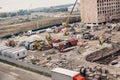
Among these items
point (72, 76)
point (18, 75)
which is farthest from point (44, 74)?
point (72, 76)

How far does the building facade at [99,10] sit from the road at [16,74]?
209 feet

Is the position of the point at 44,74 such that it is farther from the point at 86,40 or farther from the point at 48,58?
the point at 86,40

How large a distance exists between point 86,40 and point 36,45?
1663 centimetres

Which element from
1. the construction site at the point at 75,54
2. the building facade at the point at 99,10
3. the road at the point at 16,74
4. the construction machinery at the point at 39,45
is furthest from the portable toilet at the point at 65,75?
the building facade at the point at 99,10

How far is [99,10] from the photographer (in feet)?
345

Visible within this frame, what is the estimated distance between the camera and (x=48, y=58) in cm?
5441

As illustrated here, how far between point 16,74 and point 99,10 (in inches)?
2708

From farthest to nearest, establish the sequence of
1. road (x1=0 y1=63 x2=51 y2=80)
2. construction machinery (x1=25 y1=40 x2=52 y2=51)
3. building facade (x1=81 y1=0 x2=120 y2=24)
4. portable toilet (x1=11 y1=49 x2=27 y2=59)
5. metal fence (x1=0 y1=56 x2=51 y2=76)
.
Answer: building facade (x1=81 y1=0 x2=120 y2=24) → construction machinery (x1=25 y1=40 x2=52 y2=51) → portable toilet (x1=11 y1=49 x2=27 y2=59) → metal fence (x1=0 y1=56 x2=51 y2=76) → road (x1=0 y1=63 x2=51 y2=80)

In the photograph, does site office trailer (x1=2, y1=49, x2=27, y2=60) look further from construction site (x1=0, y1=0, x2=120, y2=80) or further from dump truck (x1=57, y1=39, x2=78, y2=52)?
dump truck (x1=57, y1=39, x2=78, y2=52)

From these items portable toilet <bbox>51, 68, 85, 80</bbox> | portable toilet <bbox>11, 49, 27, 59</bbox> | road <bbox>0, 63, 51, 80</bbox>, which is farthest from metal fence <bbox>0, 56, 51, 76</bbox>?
portable toilet <bbox>51, 68, 85, 80</bbox>

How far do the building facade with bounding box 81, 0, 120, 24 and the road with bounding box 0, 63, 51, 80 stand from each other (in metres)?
63.7

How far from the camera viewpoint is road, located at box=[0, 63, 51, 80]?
4268cm

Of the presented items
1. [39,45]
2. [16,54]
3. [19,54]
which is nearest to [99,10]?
[39,45]

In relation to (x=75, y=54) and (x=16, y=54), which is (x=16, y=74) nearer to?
(x=16, y=54)
